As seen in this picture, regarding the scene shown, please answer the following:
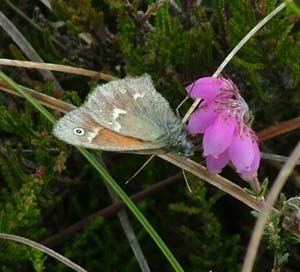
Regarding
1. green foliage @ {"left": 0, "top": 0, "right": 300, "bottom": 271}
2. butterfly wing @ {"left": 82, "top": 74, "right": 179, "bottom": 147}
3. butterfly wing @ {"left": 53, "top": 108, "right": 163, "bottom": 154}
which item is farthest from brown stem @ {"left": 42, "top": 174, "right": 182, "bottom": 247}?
butterfly wing @ {"left": 53, "top": 108, "right": 163, "bottom": 154}

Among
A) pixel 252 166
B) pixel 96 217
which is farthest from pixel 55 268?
pixel 252 166

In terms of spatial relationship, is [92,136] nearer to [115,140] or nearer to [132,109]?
[115,140]

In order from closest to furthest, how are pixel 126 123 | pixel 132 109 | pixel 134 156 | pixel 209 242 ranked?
pixel 126 123 → pixel 132 109 → pixel 209 242 → pixel 134 156

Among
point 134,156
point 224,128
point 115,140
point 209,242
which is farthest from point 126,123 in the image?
point 134,156

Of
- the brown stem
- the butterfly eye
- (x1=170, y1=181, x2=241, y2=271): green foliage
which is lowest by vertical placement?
(x1=170, y1=181, x2=241, y2=271): green foliage

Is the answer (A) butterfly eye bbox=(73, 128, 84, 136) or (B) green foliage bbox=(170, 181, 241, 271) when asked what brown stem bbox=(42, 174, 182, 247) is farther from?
(A) butterfly eye bbox=(73, 128, 84, 136)

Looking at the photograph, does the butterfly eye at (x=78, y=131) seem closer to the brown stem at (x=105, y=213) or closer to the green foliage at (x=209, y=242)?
the green foliage at (x=209, y=242)

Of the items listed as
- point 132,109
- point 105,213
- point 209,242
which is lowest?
point 209,242
